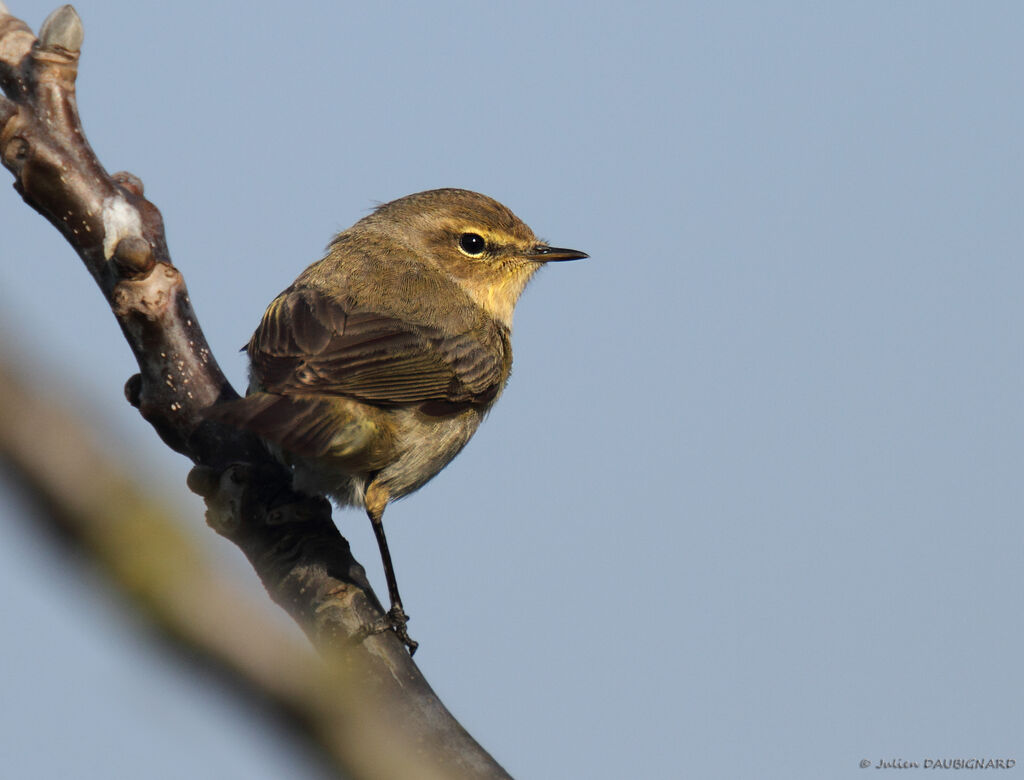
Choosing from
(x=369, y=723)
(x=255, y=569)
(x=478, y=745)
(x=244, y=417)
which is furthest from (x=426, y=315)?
(x=369, y=723)

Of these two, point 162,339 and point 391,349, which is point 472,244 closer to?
point 391,349

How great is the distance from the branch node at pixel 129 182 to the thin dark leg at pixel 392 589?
2.23 meters

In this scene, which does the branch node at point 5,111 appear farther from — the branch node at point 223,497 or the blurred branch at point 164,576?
the blurred branch at point 164,576

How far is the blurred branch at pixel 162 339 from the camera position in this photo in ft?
10.7

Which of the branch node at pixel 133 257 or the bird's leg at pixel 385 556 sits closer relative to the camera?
the branch node at pixel 133 257

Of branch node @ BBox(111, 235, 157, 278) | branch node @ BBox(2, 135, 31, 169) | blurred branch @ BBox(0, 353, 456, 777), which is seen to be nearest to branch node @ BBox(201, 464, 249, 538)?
branch node @ BBox(111, 235, 157, 278)

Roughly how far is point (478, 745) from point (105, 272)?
203cm

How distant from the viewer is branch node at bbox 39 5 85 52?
3268mm

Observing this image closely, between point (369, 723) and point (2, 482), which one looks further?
point (369, 723)

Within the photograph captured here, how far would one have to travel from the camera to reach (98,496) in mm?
1368

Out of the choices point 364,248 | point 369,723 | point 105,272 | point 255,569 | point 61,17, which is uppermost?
point 364,248

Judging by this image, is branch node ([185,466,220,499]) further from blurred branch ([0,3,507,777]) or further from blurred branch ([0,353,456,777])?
blurred branch ([0,353,456,777])

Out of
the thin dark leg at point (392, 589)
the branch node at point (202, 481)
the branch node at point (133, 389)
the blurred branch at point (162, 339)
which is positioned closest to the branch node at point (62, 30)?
the blurred branch at point (162, 339)

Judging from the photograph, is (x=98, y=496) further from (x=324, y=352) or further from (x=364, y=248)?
(x=364, y=248)
